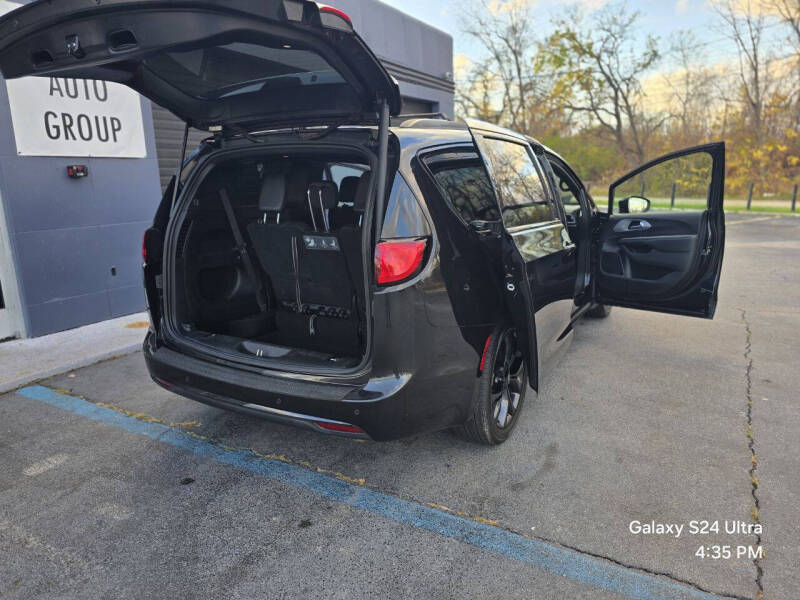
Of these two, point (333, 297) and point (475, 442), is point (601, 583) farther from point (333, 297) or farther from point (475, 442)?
point (333, 297)

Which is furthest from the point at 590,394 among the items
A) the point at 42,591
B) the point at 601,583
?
the point at 42,591

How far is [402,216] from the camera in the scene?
239cm

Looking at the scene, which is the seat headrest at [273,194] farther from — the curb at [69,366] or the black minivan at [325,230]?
the curb at [69,366]

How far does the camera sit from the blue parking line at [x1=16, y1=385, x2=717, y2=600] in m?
2.13

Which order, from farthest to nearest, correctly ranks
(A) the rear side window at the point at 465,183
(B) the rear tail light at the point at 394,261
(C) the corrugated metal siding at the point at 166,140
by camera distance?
(C) the corrugated metal siding at the point at 166,140 < (A) the rear side window at the point at 465,183 < (B) the rear tail light at the point at 394,261

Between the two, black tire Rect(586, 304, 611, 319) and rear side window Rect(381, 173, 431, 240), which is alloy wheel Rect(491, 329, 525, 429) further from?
black tire Rect(586, 304, 611, 319)

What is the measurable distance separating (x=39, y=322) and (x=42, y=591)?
3768 mm

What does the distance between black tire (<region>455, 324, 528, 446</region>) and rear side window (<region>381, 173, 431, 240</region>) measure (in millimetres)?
729

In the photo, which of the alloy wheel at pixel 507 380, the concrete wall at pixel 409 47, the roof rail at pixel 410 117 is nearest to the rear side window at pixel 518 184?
the roof rail at pixel 410 117

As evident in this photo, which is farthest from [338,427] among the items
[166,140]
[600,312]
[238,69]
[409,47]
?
[409,47]

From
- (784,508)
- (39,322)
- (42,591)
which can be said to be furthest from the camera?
(39,322)

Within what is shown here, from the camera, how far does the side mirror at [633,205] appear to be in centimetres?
464

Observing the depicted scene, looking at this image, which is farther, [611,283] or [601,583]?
[611,283]

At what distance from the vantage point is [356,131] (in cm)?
262
